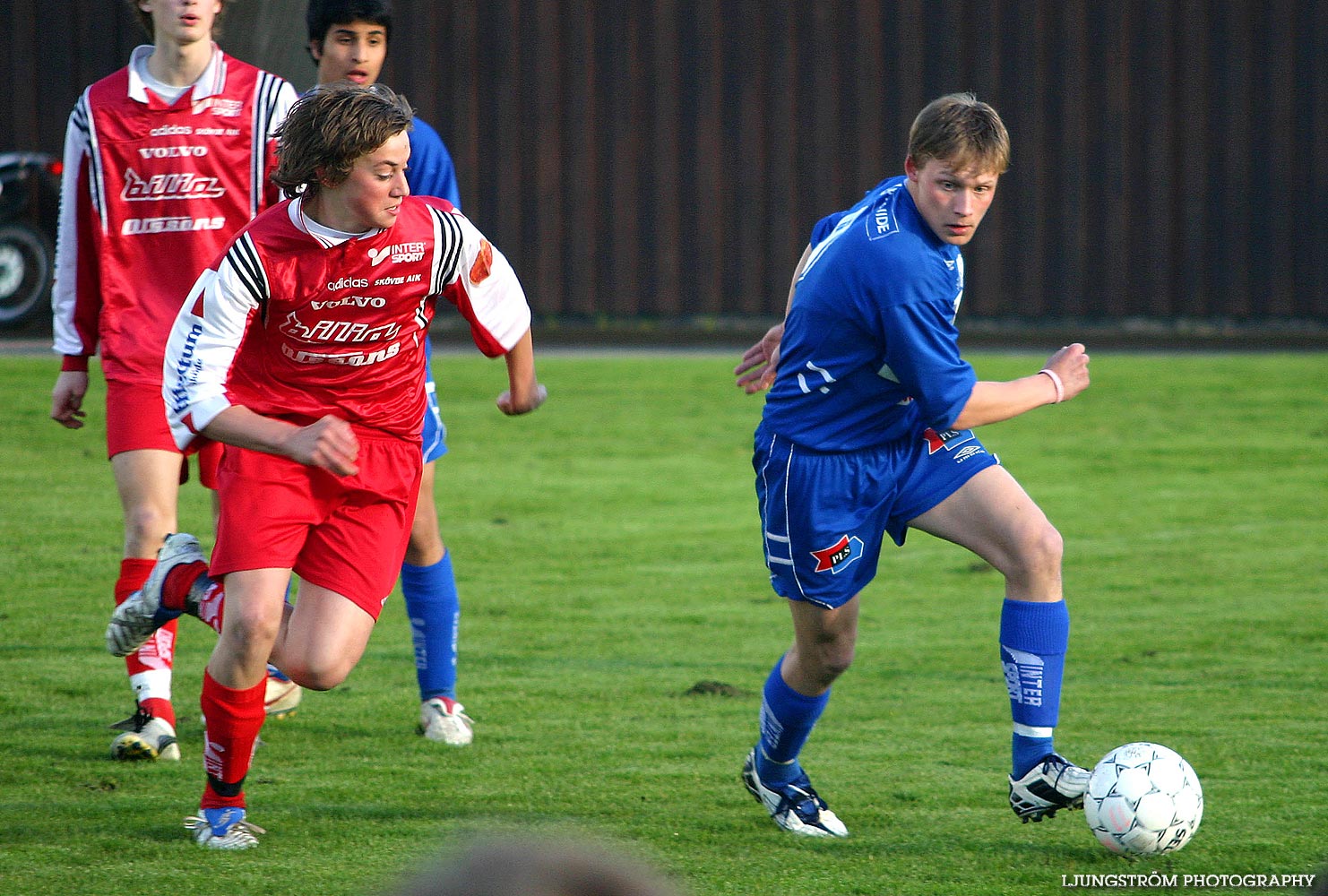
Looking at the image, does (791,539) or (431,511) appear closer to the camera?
(791,539)

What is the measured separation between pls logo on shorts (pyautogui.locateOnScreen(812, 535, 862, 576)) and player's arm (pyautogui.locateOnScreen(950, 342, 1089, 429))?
15.2 inches

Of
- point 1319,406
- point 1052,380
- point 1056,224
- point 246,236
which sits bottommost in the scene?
point 1319,406

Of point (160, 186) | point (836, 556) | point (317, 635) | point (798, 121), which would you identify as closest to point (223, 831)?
point (317, 635)

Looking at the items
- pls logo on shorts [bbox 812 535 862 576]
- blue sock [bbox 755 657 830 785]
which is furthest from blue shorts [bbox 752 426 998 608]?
blue sock [bbox 755 657 830 785]

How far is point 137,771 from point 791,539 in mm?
1982

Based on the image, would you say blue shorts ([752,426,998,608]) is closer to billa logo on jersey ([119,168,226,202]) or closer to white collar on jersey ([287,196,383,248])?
white collar on jersey ([287,196,383,248])

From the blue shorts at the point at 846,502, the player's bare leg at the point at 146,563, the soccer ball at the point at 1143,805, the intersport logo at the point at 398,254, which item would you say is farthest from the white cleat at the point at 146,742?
the soccer ball at the point at 1143,805

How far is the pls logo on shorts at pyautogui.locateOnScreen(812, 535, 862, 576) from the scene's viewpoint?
3.96 m

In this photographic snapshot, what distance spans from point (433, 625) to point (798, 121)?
1116 cm

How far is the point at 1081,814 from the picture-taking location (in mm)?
4367

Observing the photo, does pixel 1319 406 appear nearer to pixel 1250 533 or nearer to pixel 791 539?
pixel 1250 533

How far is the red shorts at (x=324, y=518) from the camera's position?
12.6 feet

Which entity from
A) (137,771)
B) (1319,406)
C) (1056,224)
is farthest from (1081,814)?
(1056,224)

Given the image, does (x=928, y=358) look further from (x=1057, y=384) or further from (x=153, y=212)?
(x=153, y=212)
